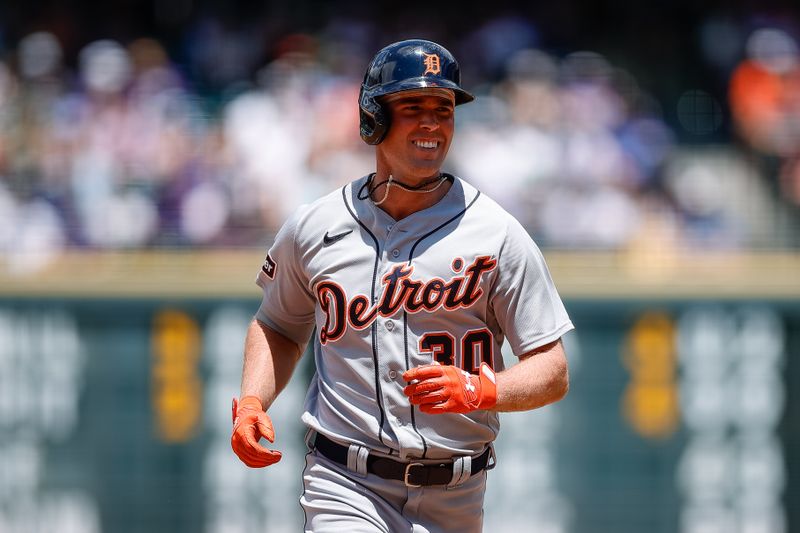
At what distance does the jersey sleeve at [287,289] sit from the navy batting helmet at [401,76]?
13.3 inches

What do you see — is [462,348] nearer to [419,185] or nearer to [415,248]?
[415,248]

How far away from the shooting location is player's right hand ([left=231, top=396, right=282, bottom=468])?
131 inches

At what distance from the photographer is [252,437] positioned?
11.0 ft

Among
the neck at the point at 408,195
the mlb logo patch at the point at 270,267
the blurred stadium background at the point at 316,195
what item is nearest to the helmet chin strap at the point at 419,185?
the neck at the point at 408,195

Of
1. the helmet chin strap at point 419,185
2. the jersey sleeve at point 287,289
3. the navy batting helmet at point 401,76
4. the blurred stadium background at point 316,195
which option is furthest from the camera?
the blurred stadium background at point 316,195

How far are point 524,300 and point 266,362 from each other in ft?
2.43

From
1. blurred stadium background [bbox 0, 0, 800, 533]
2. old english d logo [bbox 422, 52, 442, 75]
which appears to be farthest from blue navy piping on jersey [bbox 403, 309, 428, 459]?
blurred stadium background [bbox 0, 0, 800, 533]

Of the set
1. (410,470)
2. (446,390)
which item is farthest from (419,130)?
(410,470)

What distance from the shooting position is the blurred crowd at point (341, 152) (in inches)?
324

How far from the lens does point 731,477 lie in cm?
785

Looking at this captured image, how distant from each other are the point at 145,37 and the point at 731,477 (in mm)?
5217

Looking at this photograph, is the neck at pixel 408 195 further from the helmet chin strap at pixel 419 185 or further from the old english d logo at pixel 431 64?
the old english d logo at pixel 431 64

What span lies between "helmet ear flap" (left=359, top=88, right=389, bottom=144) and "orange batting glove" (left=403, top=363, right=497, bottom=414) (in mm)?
637

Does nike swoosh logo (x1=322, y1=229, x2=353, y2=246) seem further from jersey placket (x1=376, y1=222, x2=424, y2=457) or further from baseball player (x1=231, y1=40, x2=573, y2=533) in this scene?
jersey placket (x1=376, y1=222, x2=424, y2=457)
